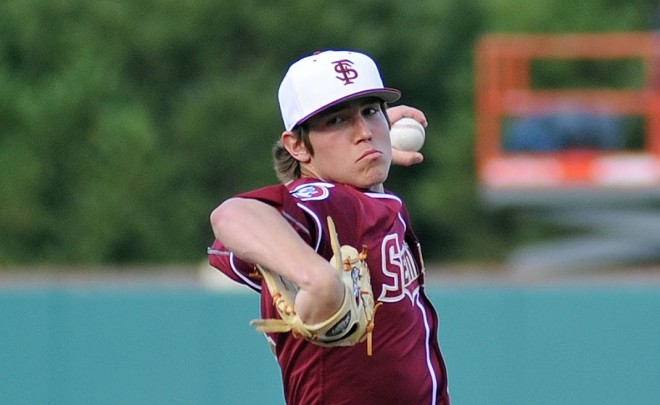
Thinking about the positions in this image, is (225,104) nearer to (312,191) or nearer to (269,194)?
(312,191)

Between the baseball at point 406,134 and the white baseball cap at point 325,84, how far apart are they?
0.56 m

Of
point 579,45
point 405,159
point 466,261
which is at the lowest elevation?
point 466,261

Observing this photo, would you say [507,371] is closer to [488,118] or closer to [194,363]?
[194,363]

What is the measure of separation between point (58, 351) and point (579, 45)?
9.83m

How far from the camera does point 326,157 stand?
3.21m

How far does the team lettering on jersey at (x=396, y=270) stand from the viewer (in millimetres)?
3182

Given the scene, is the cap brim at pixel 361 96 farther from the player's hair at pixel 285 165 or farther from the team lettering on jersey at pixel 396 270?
the team lettering on jersey at pixel 396 270

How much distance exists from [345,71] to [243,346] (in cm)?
419

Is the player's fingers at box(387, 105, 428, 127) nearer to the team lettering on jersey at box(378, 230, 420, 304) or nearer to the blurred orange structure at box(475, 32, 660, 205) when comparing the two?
the team lettering on jersey at box(378, 230, 420, 304)

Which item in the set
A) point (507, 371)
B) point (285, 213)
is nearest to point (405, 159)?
point (285, 213)

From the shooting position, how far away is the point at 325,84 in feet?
10.3

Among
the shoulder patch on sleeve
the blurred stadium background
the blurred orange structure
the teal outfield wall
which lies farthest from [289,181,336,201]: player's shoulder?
the blurred stadium background

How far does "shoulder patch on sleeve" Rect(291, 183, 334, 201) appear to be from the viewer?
9.74 ft

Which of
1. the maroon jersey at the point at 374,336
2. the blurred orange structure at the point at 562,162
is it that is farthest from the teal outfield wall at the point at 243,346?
the blurred orange structure at the point at 562,162
